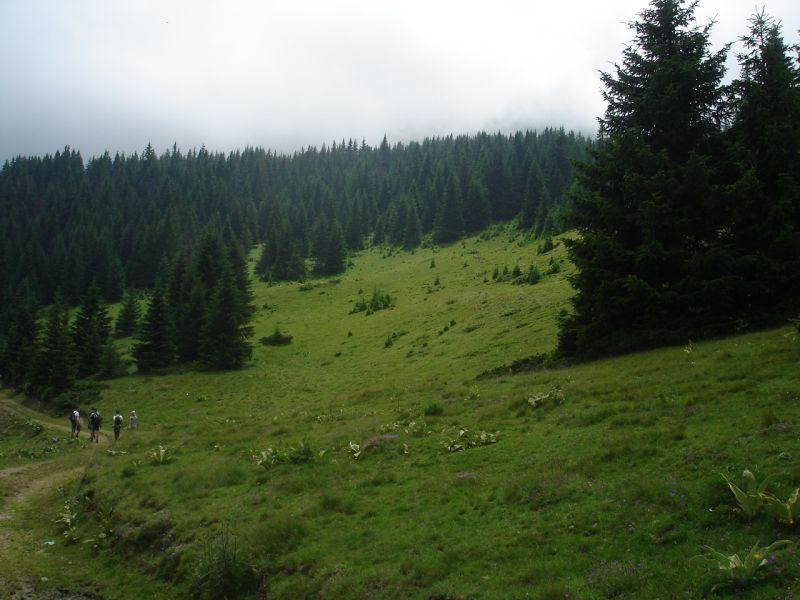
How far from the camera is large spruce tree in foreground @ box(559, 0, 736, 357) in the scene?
962 inches

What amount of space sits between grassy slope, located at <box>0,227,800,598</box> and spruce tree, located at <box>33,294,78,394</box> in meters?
26.2

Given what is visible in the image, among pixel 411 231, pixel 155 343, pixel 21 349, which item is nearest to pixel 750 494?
pixel 155 343

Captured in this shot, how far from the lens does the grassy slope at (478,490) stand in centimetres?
1078

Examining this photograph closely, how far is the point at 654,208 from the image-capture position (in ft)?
81.2

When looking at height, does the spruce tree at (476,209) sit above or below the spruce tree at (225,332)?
above

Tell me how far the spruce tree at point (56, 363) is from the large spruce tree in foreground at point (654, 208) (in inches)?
2073

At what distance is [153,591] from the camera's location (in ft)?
49.5

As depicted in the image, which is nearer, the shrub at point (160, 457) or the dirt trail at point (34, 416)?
the shrub at point (160, 457)

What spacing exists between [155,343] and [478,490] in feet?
186

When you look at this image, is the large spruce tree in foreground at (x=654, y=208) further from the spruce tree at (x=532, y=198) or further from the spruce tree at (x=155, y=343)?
the spruce tree at (x=532, y=198)

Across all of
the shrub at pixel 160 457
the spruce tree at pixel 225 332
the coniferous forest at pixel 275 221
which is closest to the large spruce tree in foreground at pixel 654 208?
the shrub at pixel 160 457

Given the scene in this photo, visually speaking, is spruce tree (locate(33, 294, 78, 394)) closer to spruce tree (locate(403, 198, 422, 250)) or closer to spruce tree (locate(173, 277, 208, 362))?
spruce tree (locate(173, 277, 208, 362))

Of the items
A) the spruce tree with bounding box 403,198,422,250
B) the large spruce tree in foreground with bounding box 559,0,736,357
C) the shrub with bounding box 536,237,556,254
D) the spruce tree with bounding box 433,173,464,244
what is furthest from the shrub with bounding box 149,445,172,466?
the spruce tree with bounding box 433,173,464,244

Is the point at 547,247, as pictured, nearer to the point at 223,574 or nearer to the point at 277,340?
the point at 277,340
